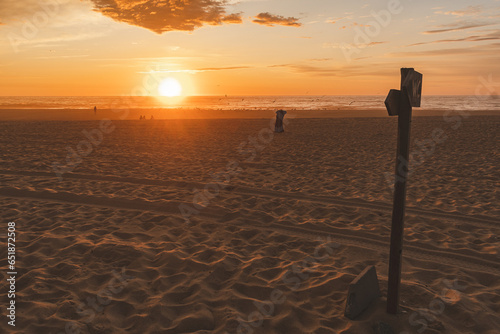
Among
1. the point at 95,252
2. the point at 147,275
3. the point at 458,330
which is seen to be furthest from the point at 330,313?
the point at 95,252

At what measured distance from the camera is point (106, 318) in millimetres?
3625

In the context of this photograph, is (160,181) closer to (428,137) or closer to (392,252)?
(392,252)

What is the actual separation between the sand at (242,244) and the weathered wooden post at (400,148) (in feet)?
1.24

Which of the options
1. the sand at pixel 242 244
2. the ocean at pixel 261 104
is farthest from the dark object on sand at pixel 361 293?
the ocean at pixel 261 104

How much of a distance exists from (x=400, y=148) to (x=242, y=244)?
9.80 ft

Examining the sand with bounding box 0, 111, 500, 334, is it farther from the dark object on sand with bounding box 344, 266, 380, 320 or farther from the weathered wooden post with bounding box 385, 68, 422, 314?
the weathered wooden post with bounding box 385, 68, 422, 314

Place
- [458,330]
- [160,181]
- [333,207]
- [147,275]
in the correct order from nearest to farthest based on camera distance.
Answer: [458,330], [147,275], [333,207], [160,181]

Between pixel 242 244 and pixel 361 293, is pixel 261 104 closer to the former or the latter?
pixel 242 244

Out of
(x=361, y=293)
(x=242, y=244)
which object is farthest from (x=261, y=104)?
(x=361, y=293)

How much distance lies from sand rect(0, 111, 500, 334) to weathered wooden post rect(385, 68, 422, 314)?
1.24ft

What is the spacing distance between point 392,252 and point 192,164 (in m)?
8.72

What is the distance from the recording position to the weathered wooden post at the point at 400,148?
317cm

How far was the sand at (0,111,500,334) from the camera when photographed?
3.67 metres

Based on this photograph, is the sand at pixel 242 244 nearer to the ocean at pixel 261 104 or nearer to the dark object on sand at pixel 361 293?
the dark object on sand at pixel 361 293
